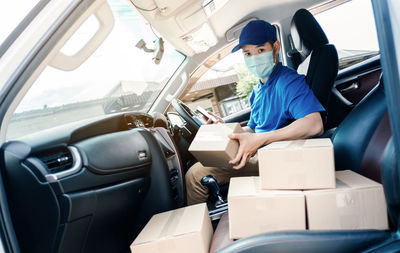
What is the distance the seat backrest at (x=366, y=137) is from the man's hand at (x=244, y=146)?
0.33 meters

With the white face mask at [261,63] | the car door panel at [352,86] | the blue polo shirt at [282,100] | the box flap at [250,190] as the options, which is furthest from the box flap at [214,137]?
the car door panel at [352,86]

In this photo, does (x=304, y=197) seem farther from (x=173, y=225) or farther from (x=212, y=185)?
(x=212, y=185)

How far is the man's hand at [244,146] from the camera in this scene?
1.20 metres

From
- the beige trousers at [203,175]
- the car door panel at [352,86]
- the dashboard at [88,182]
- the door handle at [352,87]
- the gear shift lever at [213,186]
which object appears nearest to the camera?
the dashboard at [88,182]

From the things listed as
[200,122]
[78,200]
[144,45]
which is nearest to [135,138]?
[78,200]

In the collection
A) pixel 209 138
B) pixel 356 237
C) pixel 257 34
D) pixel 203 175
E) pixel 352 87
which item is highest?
pixel 257 34

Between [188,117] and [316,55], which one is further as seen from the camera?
[316,55]

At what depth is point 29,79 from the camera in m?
0.87

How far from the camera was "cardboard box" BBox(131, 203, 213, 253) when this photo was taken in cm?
91

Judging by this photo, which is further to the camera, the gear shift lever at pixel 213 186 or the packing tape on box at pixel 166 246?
the gear shift lever at pixel 213 186

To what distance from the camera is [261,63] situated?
1.59 meters

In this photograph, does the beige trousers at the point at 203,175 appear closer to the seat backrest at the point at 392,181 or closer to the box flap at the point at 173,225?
the box flap at the point at 173,225

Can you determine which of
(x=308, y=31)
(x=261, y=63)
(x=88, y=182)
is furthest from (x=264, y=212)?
(x=308, y=31)

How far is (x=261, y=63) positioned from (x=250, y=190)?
87 cm
